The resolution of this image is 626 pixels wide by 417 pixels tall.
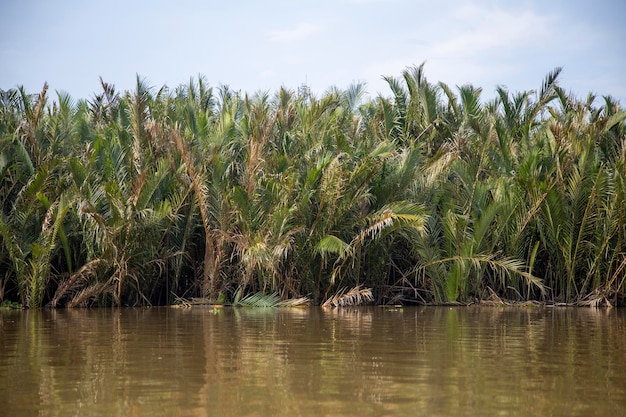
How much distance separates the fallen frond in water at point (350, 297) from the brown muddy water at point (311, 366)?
2085 millimetres

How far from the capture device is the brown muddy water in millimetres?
6211

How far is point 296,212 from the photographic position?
16.1 metres

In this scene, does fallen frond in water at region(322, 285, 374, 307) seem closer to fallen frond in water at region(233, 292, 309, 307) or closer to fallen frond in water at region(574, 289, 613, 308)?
fallen frond in water at region(233, 292, 309, 307)

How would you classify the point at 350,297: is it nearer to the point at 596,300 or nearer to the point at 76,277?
the point at 596,300

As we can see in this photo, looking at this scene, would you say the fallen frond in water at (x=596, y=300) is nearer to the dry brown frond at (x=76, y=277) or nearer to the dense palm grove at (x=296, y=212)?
the dense palm grove at (x=296, y=212)

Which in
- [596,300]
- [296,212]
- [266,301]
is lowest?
[596,300]

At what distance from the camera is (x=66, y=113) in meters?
18.2

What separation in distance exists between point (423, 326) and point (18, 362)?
245 inches

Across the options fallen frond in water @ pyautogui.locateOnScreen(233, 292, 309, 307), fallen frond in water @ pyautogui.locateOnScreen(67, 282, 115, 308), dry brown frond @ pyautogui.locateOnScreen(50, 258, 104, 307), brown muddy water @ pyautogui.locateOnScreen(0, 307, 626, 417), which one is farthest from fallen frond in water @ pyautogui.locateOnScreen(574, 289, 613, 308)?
dry brown frond @ pyautogui.locateOnScreen(50, 258, 104, 307)

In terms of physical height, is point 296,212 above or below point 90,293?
Answer: above

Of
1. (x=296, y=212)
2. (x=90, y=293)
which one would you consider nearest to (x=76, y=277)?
(x=90, y=293)

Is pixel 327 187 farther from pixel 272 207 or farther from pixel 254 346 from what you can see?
pixel 254 346

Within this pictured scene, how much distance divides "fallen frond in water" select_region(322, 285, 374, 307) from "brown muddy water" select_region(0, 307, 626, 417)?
2.08 meters

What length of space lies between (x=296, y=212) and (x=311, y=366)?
8.08m
